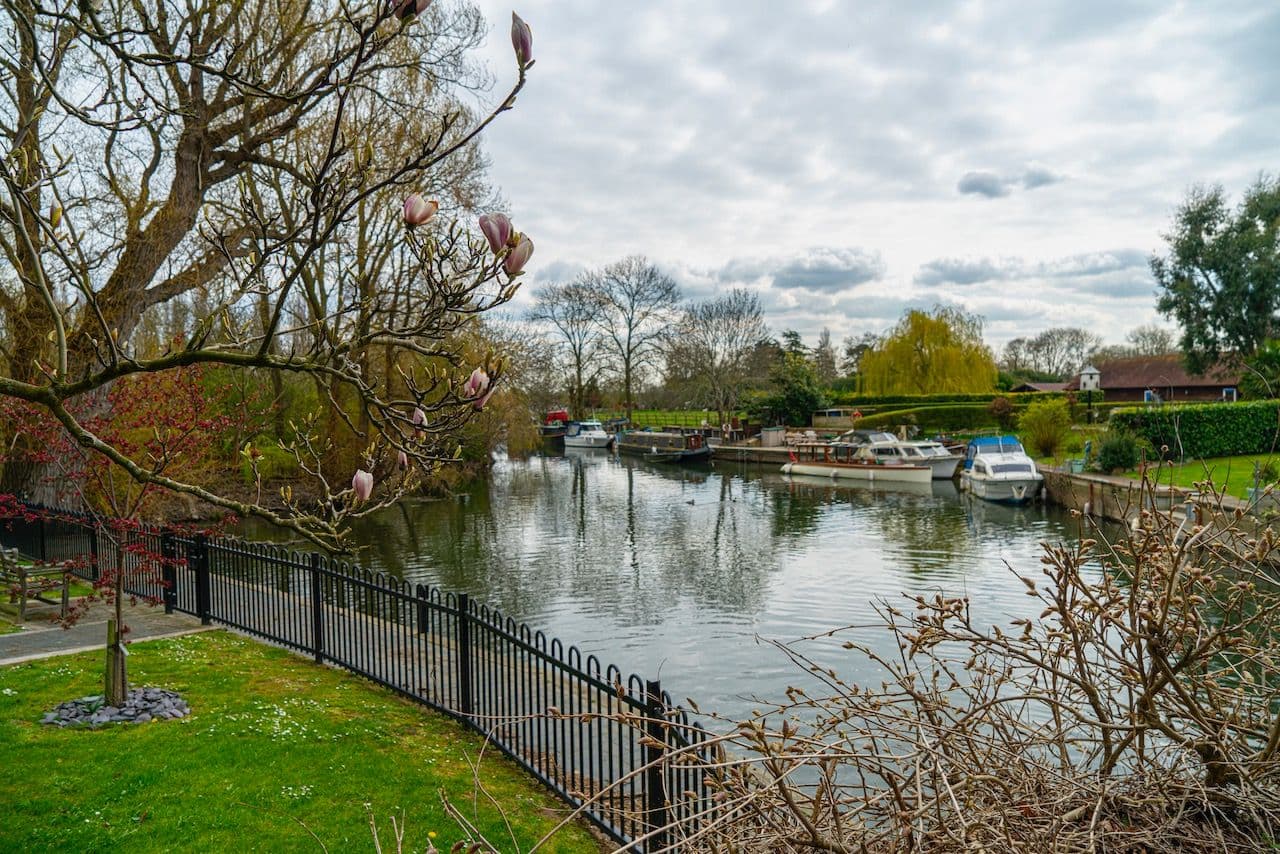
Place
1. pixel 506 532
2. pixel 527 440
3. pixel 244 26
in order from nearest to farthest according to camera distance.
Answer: pixel 244 26 → pixel 506 532 → pixel 527 440

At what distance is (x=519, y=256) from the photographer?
2746mm

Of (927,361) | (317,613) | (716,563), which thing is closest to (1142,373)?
(927,361)

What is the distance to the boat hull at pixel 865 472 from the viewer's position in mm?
32781

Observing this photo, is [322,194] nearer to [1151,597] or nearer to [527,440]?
[1151,597]

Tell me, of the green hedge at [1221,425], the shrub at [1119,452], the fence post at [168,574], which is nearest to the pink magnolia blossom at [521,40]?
the fence post at [168,574]

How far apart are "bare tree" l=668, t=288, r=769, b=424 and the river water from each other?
22.0m

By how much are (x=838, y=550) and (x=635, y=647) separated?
29.0 feet

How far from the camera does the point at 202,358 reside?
3262 mm

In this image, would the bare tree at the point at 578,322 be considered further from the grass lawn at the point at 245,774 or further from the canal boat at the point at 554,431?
the grass lawn at the point at 245,774

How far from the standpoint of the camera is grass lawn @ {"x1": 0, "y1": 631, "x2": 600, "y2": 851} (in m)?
5.12

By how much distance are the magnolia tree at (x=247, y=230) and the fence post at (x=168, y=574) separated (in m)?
0.83

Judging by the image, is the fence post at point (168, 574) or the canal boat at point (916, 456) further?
the canal boat at point (916, 456)

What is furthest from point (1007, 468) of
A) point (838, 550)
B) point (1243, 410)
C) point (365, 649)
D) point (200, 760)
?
point (200, 760)

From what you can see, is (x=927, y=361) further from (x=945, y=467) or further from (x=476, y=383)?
(x=476, y=383)
